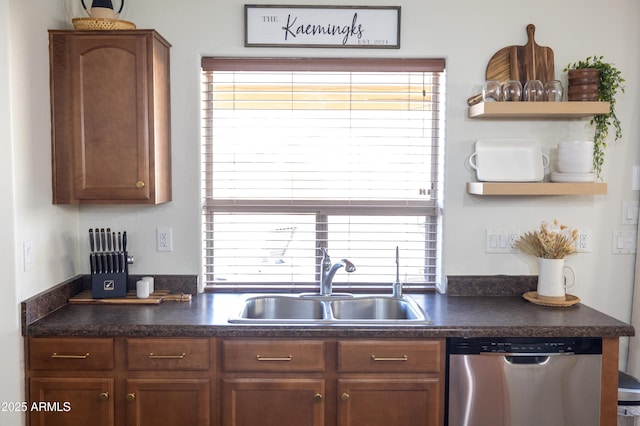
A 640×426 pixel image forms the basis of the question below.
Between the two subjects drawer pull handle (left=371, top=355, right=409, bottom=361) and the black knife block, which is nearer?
drawer pull handle (left=371, top=355, right=409, bottom=361)

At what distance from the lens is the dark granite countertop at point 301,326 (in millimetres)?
2268

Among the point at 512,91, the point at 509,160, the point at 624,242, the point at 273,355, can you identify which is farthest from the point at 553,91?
the point at 273,355

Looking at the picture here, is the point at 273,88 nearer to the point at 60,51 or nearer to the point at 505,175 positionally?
the point at 60,51

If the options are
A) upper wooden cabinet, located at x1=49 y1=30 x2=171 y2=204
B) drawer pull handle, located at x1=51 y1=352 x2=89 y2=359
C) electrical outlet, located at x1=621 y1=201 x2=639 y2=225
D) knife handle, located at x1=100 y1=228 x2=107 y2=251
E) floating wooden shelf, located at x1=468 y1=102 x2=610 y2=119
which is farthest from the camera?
electrical outlet, located at x1=621 y1=201 x2=639 y2=225

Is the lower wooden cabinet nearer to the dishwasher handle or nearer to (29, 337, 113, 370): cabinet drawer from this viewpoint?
(29, 337, 113, 370): cabinet drawer

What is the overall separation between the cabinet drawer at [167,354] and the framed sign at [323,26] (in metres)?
1.46

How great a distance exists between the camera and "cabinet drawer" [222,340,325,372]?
2.28m

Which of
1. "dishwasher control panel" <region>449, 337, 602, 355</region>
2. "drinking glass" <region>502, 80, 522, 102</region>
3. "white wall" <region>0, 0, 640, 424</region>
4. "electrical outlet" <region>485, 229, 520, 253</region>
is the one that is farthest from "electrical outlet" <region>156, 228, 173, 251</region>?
"drinking glass" <region>502, 80, 522, 102</region>

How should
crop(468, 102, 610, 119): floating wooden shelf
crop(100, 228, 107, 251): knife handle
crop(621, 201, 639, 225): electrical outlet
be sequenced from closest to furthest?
crop(468, 102, 610, 119): floating wooden shelf
crop(100, 228, 107, 251): knife handle
crop(621, 201, 639, 225): electrical outlet

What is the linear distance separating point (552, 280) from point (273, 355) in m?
1.37

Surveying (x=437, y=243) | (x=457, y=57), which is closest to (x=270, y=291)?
(x=437, y=243)

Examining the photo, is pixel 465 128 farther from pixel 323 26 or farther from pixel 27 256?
pixel 27 256

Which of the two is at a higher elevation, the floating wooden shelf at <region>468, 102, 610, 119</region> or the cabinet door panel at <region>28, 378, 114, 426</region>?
the floating wooden shelf at <region>468, 102, 610, 119</region>

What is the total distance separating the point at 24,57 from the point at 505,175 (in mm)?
2220
